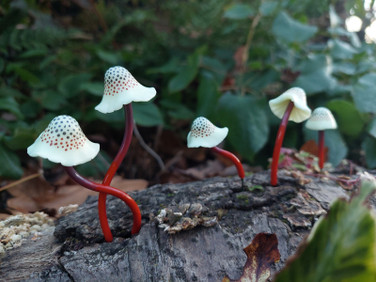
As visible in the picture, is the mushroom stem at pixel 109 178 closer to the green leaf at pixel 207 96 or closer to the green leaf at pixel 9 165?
the green leaf at pixel 9 165

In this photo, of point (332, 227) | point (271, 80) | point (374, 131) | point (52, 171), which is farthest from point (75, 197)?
point (374, 131)

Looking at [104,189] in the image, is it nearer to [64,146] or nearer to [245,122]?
[64,146]

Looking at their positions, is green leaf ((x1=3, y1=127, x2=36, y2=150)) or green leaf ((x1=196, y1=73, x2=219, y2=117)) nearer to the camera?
green leaf ((x1=3, y1=127, x2=36, y2=150))

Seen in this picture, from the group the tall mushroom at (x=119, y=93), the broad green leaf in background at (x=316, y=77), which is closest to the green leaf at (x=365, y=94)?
the broad green leaf in background at (x=316, y=77)

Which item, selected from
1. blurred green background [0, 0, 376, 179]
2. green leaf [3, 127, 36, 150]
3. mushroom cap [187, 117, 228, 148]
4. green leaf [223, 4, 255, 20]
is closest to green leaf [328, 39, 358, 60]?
blurred green background [0, 0, 376, 179]

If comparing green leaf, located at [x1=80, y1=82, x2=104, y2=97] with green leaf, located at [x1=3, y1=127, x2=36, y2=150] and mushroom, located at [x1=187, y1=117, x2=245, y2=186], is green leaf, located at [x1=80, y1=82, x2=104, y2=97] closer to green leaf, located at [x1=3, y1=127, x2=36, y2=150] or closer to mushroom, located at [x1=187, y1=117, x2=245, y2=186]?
green leaf, located at [x1=3, y1=127, x2=36, y2=150]
